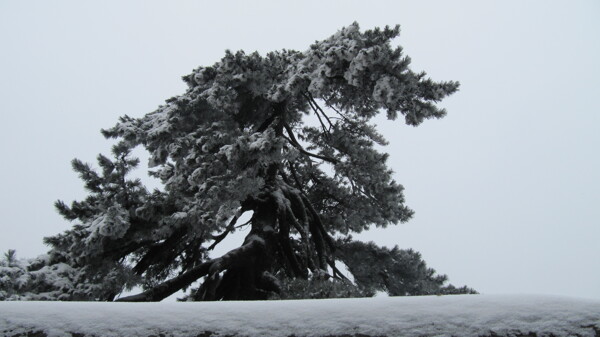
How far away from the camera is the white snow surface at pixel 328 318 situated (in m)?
1.52

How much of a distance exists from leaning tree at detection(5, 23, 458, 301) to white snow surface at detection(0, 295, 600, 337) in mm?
3832

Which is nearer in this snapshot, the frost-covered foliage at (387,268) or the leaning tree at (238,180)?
the leaning tree at (238,180)

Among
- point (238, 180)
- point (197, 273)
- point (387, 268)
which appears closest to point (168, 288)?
point (197, 273)

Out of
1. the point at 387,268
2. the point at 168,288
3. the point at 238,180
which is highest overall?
the point at 238,180

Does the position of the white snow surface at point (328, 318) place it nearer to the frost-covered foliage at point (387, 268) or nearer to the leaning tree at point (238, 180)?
the leaning tree at point (238, 180)

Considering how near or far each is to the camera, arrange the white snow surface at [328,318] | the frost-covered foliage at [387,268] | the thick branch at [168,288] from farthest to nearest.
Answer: the frost-covered foliage at [387,268] → the thick branch at [168,288] → the white snow surface at [328,318]

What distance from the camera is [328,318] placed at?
161cm

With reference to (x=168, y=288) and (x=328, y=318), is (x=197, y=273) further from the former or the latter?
(x=328, y=318)

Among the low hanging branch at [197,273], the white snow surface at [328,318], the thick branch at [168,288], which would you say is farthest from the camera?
the low hanging branch at [197,273]

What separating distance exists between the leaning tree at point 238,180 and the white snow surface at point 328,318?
383 cm

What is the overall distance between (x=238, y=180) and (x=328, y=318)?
469cm

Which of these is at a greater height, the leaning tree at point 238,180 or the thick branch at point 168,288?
the leaning tree at point 238,180

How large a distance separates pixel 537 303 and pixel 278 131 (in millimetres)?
7681

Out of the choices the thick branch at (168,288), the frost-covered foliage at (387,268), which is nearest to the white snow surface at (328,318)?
the thick branch at (168,288)
